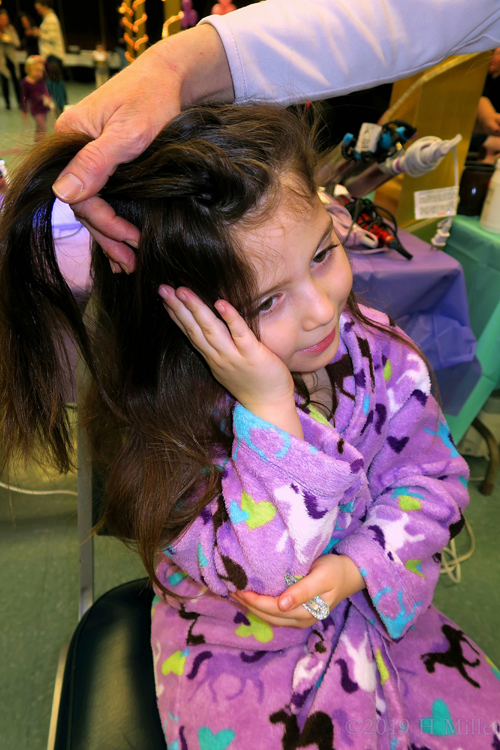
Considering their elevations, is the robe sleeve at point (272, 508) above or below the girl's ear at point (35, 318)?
below

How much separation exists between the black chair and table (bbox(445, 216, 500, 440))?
1148 millimetres

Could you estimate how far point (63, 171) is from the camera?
503 mm

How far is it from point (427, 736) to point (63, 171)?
744 millimetres

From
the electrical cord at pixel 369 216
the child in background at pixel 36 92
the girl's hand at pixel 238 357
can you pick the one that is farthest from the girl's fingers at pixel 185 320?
the electrical cord at pixel 369 216

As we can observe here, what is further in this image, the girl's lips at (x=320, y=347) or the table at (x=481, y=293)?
the table at (x=481, y=293)

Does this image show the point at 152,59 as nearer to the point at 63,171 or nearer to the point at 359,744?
the point at 63,171

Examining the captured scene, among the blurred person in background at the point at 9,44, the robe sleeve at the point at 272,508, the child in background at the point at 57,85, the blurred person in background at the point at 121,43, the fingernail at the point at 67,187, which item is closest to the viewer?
the fingernail at the point at 67,187

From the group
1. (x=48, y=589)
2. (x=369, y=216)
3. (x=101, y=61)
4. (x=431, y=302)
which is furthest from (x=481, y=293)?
(x=101, y=61)

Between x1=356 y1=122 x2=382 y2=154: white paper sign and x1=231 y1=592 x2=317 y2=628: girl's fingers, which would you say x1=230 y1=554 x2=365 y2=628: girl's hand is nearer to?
x1=231 y1=592 x2=317 y2=628: girl's fingers

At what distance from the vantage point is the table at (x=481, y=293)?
147 cm

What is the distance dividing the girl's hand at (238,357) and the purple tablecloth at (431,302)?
2.30 feet

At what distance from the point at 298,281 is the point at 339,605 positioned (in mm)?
446

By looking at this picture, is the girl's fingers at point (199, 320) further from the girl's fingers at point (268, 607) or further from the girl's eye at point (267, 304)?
the girl's fingers at point (268, 607)

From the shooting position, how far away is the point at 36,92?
1.70 meters
